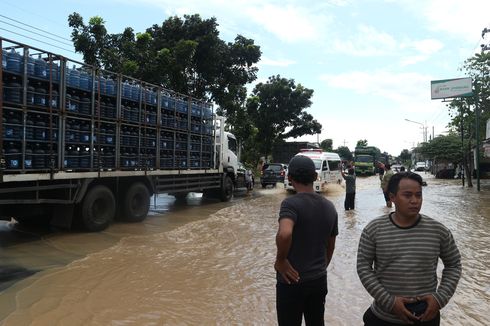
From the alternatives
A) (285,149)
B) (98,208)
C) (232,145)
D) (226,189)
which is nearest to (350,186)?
(226,189)

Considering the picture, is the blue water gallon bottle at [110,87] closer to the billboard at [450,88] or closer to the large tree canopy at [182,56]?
the large tree canopy at [182,56]

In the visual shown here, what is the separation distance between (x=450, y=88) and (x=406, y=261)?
32.5 metres

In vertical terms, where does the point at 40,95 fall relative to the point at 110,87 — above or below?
below

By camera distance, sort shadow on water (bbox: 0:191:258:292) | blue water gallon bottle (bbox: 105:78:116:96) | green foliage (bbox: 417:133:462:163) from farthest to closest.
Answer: green foliage (bbox: 417:133:462:163)
blue water gallon bottle (bbox: 105:78:116:96)
shadow on water (bbox: 0:191:258:292)

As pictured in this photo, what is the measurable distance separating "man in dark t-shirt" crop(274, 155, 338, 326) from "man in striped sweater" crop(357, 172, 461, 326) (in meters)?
0.45

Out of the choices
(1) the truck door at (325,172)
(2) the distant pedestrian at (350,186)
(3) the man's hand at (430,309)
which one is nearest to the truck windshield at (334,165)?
(1) the truck door at (325,172)

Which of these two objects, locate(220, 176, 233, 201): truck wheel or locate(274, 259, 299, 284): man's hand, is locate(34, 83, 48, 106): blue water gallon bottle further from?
locate(220, 176, 233, 201): truck wheel

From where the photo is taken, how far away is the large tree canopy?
18.2 metres

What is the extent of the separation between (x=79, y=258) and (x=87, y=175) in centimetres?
234

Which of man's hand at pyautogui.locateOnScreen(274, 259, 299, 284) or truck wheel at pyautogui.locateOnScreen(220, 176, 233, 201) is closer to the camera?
man's hand at pyautogui.locateOnScreen(274, 259, 299, 284)

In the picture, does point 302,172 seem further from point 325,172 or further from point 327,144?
point 327,144

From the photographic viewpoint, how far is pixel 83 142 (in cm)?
911

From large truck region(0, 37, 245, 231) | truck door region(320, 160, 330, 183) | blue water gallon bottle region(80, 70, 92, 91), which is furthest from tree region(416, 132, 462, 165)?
blue water gallon bottle region(80, 70, 92, 91)

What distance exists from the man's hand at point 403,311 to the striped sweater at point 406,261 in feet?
0.09
